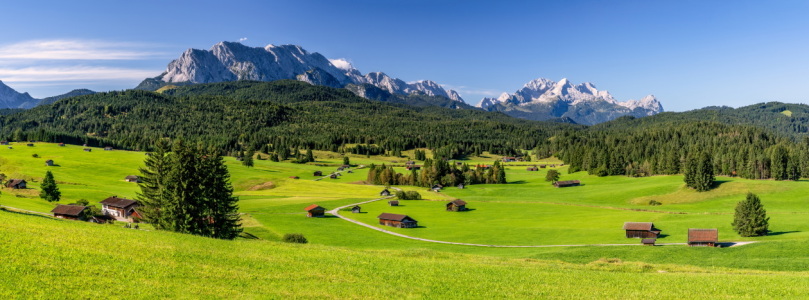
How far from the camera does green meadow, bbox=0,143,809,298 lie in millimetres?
25609

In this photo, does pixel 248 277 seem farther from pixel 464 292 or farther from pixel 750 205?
pixel 750 205

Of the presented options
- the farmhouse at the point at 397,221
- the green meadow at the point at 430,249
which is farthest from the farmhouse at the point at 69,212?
the farmhouse at the point at 397,221

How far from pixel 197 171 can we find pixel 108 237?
19374 mm

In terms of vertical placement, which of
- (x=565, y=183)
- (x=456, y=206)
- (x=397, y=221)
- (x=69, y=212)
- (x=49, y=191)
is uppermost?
(x=565, y=183)

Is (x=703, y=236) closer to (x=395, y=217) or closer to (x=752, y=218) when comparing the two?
(x=752, y=218)

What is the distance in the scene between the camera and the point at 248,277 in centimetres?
2669

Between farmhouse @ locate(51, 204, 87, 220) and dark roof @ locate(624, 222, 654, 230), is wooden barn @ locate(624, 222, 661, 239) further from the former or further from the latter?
farmhouse @ locate(51, 204, 87, 220)

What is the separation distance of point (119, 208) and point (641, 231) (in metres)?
97.6

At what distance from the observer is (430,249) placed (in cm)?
5700

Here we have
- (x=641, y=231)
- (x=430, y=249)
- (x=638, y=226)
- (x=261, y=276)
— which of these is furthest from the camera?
(x=638, y=226)

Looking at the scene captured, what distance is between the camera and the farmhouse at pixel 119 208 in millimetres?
91569

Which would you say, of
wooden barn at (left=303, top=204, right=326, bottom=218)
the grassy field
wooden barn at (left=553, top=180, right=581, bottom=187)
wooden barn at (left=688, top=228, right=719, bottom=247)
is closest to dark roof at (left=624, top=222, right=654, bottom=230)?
wooden barn at (left=688, top=228, right=719, bottom=247)

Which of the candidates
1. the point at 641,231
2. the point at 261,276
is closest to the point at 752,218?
the point at 641,231

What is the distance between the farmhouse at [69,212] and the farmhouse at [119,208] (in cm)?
1185
